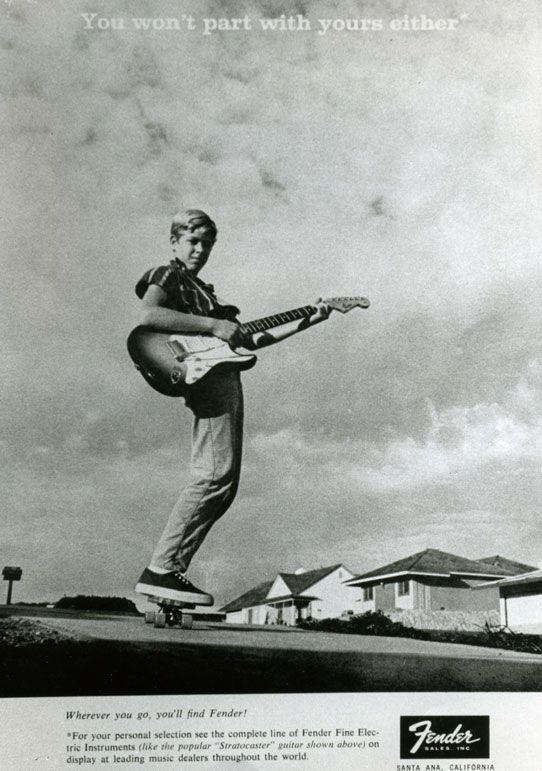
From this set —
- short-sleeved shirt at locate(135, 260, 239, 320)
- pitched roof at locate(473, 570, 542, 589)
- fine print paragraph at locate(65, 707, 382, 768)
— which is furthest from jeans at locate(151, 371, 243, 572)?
pitched roof at locate(473, 570, 542, 589)

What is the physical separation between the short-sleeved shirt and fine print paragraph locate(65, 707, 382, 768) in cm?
220

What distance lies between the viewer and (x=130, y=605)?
4.80 metres

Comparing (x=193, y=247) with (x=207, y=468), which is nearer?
(x=207, y=468)

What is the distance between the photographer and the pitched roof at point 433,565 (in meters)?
5.01

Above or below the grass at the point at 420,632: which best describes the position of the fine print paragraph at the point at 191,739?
below

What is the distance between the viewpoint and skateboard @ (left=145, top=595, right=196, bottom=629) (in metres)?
4.79

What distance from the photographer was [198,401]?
16.7 ft

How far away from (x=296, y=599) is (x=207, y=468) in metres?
0.89

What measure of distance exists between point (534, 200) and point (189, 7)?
94.1 inches

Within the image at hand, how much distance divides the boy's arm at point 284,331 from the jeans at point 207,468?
9.0 inches

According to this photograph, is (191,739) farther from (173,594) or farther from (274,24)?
(274,24)

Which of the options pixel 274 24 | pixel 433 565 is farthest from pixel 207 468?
pixel 274 24

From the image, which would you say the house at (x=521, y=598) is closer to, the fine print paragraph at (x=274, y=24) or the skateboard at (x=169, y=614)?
the skateboard at (x=169, y=614)

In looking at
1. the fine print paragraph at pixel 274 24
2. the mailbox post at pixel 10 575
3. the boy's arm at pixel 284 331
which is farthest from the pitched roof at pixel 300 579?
the fine print paragraph at pixel 274 24
